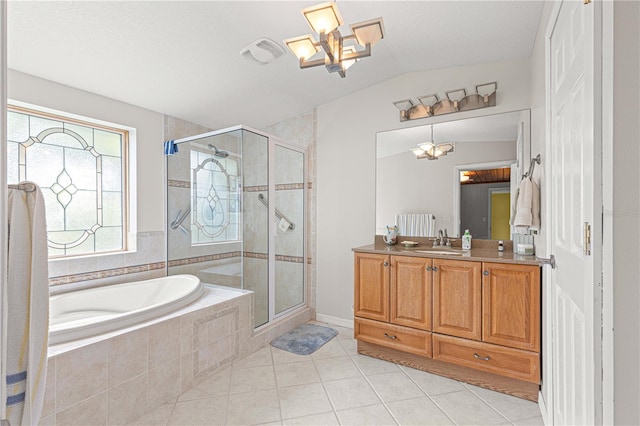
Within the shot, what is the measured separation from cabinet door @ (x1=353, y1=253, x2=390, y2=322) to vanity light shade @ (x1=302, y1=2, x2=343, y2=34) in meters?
1.74

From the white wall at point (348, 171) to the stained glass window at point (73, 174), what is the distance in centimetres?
200

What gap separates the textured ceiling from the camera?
6.38 feet

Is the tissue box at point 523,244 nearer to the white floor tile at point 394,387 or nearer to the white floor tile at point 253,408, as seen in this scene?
the white floor tile at point 394,387

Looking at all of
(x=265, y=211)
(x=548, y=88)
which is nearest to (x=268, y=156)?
(x=265, y=211)

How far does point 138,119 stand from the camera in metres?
2.98

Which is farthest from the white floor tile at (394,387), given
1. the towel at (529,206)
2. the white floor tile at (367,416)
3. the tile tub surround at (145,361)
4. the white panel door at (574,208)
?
the towel at (529,206)

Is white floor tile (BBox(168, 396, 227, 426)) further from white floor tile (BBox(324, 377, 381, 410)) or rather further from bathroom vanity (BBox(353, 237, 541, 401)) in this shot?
bathroom vanity (BBox(353, 237, 541, 401))

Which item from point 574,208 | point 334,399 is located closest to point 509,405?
point 334,399

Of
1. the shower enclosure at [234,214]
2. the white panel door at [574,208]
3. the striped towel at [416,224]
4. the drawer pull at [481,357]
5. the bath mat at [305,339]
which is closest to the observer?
the white panel door at [574,208]

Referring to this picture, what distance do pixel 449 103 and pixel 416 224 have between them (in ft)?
3.75

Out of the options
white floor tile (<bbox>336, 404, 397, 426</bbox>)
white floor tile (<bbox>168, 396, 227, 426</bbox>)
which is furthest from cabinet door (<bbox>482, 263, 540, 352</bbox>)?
white floor tile (<bbox>168, 396, 227, 426</bbox>)

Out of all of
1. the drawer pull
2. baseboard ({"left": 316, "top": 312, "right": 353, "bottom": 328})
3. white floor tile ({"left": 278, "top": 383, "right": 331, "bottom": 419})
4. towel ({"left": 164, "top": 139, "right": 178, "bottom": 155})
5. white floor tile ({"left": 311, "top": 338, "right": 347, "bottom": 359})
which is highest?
towel ({"left": 164, "top": 139, "right": 178, "bottom": 155})

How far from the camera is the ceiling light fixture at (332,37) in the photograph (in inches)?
61.3

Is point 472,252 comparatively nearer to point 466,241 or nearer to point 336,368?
point 466,241
